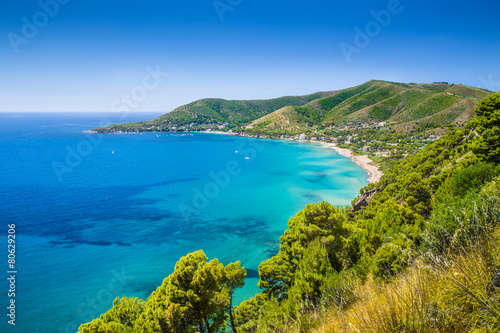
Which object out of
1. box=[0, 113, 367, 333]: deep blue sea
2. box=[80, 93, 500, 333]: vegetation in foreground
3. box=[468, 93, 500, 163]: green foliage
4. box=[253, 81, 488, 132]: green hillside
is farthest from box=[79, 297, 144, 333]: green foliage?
box=[253, 81, 488, 132]: green hillside

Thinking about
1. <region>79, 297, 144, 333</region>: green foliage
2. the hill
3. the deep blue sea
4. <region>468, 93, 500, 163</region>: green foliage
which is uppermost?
the hill

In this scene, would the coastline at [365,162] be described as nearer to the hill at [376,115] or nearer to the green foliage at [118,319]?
the hill at [376,115]

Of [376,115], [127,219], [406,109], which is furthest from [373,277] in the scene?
[376,115]

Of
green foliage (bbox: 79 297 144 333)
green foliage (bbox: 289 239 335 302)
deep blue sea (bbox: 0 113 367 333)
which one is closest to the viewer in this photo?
green foliage (bbox: 289 239 335 302)

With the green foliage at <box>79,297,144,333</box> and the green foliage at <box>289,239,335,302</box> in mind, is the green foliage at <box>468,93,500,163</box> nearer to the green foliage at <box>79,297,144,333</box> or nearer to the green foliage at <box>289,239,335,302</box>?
the green foliage at <box>289,239,335,302</box>

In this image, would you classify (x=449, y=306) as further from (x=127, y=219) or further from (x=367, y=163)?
(x=367, y=163)

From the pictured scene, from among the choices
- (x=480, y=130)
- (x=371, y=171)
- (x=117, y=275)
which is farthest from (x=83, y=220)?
(x=371, y=171)

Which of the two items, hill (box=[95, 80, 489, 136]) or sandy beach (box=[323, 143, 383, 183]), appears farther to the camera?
hill (box=[95, 80, 489, 136])
